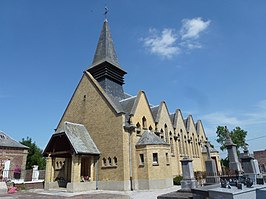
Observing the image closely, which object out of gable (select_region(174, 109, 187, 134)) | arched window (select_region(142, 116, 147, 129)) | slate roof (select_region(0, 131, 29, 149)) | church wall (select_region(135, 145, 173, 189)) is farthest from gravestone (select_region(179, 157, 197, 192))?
slate roof (select_region(0, 131, 29, 149))

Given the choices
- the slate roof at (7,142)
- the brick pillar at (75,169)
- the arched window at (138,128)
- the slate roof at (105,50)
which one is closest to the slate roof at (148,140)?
the arched window at (138,128)

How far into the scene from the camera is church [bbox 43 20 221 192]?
18641 millimetres

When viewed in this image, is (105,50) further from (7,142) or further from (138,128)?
(7,142)

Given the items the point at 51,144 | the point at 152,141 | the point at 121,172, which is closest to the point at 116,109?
the point at 152,141

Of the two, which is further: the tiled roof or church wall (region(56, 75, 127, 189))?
the tiled roof

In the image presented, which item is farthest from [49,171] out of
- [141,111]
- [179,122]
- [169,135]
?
[179,122]

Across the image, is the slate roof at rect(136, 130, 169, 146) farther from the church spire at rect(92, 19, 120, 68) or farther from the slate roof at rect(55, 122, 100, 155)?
the church spire at rect(92, 19, 120, 68)

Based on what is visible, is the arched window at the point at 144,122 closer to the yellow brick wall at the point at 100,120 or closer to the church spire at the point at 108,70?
the yellow brick wall at the point at 100,120

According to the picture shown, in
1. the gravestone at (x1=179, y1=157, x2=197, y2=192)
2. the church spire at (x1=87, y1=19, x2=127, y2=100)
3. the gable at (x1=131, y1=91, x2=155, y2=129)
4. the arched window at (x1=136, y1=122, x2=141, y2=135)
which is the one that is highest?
the church spire at (x1=87, y1=19, x2=127, y2=100)

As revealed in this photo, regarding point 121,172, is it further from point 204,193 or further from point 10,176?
point 10,176

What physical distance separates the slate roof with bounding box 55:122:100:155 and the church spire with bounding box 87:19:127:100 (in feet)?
17.7

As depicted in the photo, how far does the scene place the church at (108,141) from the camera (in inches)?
734

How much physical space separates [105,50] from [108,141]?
42.5 ft

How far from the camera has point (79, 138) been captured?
2022cm
